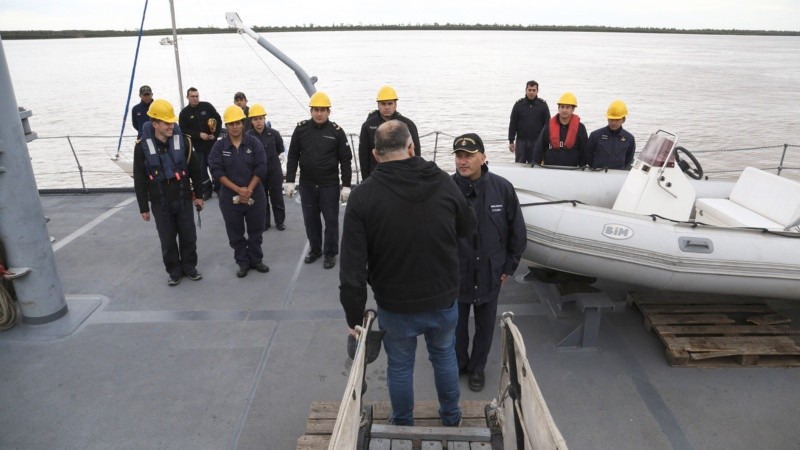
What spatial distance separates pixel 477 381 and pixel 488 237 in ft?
3.15

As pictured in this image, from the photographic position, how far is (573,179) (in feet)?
16.7

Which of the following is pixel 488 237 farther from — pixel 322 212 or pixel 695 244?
pixel 322 212

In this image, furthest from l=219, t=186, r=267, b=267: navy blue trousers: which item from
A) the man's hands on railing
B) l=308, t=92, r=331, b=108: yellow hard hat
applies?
l=308, t=92, r=331, b=108: yellow hard hat

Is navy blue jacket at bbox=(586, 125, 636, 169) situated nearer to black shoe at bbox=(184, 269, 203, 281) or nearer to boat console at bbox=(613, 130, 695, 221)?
boat console at bbox=(613, 130, 695, 221)

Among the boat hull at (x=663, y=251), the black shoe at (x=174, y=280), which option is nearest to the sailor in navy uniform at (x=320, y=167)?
the black shoe at (x=174, y=280)

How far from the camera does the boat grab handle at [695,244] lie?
356 cm

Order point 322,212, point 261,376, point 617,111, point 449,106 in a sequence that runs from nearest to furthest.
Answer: point 261,376 → point 322,212 → point 617,111 → point 449,106

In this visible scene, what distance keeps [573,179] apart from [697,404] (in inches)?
94.7

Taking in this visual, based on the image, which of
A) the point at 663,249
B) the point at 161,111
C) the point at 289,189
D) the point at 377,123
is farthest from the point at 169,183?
the point at 663,249

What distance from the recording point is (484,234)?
301cm

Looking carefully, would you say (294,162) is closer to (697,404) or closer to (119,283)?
(119,283)

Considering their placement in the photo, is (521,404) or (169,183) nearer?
(521,404)

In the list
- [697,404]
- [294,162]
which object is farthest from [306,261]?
[697,404]

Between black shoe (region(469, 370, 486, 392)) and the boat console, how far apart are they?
6.79ft
